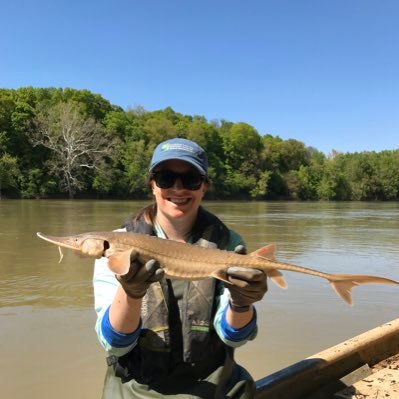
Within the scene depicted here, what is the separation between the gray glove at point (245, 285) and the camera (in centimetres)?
249

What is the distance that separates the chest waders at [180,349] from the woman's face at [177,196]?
44cm

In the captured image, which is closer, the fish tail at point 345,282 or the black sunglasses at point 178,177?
the fish tail at point 345,282

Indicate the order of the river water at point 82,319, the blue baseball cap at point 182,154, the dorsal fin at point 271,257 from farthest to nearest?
the river water at point 82,319, the blue baseball cap at point 182,154, the dorsal fin at point 271,257

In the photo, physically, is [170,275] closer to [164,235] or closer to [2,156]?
[164,235]

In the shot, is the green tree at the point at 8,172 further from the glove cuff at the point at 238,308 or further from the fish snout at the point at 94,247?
the glove cuff at the point at 238,308

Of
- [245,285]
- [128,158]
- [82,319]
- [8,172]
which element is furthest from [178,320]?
[128,158]

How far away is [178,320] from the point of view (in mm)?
2799

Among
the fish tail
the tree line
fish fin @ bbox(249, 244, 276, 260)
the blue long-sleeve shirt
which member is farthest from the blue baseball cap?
the tree line

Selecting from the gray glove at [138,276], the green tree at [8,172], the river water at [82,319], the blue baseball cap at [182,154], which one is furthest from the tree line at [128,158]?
the gray glove at [138,276]

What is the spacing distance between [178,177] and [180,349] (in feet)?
3.37

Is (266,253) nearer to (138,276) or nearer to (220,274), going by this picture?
(220,274)

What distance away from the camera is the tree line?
56875 mm

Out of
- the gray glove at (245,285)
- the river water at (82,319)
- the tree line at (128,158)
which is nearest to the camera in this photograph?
the gray glove at (245,285)

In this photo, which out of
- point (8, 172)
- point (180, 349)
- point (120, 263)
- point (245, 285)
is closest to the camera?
point (120, 263)
